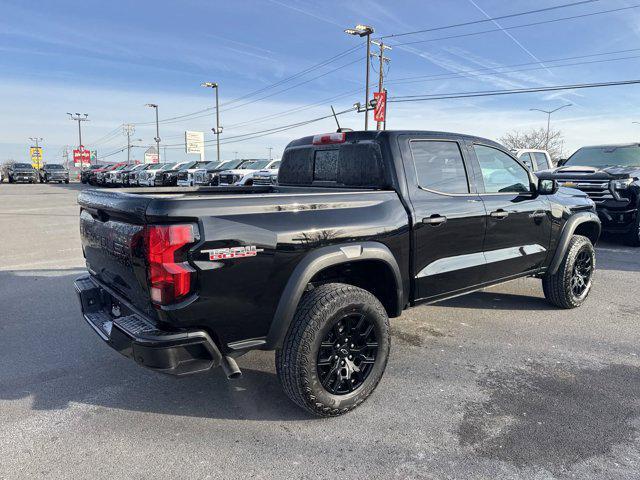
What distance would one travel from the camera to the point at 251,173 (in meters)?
19.7

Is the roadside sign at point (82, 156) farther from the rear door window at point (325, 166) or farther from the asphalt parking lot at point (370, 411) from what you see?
the rear door window at point (325, 166)

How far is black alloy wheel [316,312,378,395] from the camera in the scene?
3006 mm

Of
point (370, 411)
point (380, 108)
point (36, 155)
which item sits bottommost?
point (370, 411)

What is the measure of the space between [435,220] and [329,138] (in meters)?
1.15

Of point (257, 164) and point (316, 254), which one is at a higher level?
point (257, 164)

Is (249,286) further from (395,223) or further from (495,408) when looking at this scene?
(495,408)

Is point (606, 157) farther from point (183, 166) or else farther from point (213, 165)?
point (183, 166)

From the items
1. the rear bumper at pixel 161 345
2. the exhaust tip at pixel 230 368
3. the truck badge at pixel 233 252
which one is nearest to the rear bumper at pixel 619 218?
the truck badge at pixel 233 252

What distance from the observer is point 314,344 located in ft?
9.38

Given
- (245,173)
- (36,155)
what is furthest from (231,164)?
(36,155)

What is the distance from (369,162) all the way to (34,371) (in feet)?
10.0

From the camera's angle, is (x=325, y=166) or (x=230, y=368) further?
(x=325, y=166)

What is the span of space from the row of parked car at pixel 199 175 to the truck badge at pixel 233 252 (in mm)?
11748

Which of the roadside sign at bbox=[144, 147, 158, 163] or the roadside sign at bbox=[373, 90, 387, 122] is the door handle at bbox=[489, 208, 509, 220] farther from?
the roadside sign at bbox=[144, 147, 158, 163]
